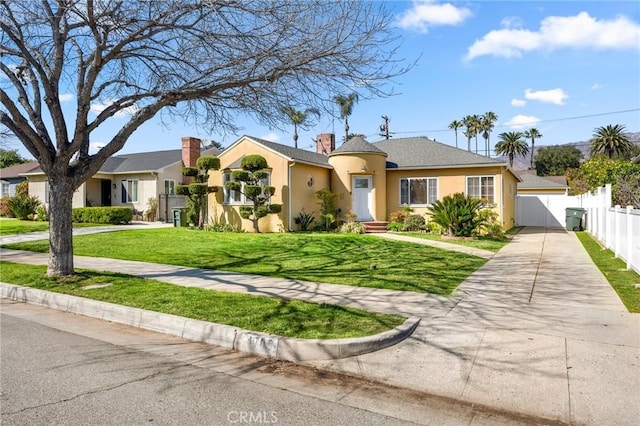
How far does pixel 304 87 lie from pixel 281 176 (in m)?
11.0

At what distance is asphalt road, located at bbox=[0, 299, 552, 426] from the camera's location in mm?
3477

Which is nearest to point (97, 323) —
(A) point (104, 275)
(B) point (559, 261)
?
(A) point (104, 275)

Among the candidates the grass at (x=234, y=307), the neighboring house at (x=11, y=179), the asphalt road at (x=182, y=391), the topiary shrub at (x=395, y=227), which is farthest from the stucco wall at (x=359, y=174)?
the neighboring house at (x=11, y=179)

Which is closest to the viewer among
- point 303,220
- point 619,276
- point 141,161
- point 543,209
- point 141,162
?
point 619,276

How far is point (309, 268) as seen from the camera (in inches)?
400

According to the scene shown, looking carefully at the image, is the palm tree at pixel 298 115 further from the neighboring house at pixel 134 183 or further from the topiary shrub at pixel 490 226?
the neighboring house at pixel 134 183

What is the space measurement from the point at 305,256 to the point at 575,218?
59.5 ft

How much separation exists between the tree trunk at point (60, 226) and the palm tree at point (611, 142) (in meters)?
57.4

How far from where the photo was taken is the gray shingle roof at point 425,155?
66.0 feet

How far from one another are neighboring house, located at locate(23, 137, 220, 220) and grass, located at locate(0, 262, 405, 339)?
690 inches

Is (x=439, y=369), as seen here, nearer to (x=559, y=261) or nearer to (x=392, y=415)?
(x=392, y=415)

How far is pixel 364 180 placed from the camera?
21188 millimetres

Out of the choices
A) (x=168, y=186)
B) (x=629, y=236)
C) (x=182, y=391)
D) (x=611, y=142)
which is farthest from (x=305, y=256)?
(x=611, y=142)

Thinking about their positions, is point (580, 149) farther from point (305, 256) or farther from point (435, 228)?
point (305, 256)
